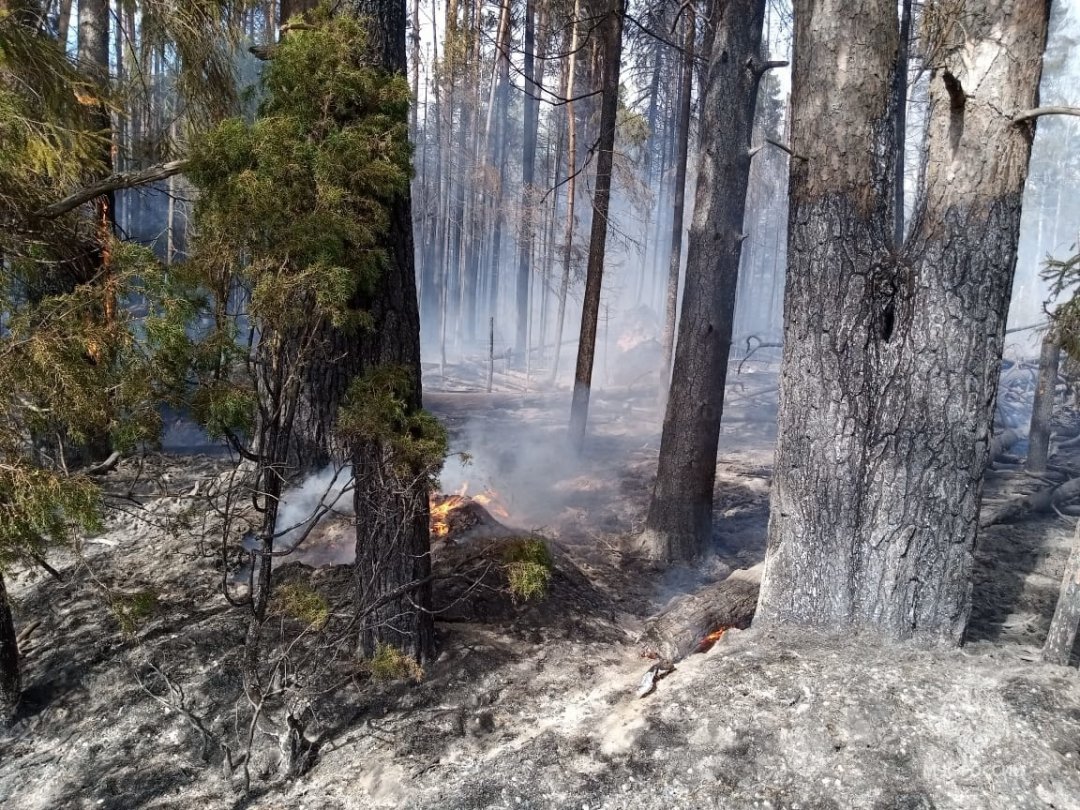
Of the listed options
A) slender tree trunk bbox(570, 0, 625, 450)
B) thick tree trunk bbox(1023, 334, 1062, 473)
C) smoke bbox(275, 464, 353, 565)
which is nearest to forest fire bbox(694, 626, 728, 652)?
smoke bbox(275, 464, 353, 565)

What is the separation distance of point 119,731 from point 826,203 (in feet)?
19.0

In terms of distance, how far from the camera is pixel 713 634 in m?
5.44

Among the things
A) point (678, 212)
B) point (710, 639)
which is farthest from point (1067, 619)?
point (678, 212)

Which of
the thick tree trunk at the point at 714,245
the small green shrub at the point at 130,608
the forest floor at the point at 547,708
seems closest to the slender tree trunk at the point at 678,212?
the thick tree trunk at the point at 714,245

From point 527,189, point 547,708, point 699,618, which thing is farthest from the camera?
point 527,189

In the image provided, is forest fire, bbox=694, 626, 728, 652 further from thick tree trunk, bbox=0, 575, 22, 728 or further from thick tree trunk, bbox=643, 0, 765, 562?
thick tree trunk, bbox=0, 575, 22, 728

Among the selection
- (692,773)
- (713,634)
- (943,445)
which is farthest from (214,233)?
(713,634)

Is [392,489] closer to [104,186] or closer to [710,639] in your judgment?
[104,186]

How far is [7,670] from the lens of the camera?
183 inches

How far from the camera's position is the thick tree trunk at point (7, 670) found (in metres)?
4.63

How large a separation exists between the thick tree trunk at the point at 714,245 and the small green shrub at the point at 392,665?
441cm

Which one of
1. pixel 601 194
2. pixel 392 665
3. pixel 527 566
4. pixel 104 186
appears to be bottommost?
pixel 392 665

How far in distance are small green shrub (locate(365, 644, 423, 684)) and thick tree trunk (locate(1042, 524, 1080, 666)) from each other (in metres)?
3.94

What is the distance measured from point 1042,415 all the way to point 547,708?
9.85 m
